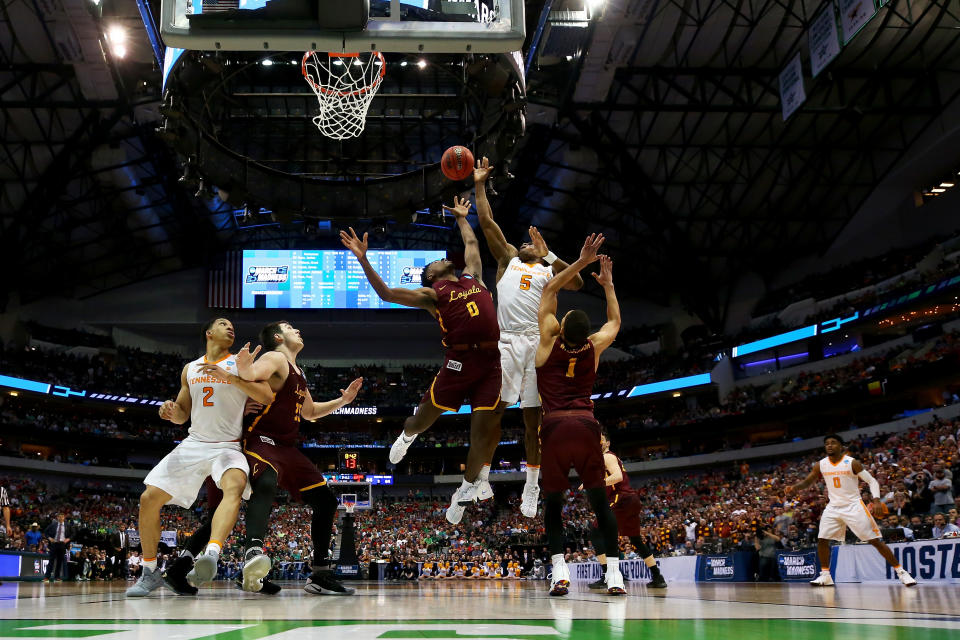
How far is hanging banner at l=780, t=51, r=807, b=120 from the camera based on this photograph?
20859 mm

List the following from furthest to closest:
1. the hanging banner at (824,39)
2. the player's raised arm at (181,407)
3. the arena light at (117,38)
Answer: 1. the arena light at (117,38)
2. the hanging banner at (824,39)
3. the player's raised arm at (181,407)

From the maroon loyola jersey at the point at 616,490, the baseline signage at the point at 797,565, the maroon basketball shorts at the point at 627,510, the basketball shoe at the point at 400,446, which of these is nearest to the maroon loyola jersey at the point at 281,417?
the basketball shoe at the point at 400,446

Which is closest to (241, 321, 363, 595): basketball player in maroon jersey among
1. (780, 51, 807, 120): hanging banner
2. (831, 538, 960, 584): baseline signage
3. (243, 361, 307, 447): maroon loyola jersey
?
(243, 361, 307, 447): maroon loyola jersey

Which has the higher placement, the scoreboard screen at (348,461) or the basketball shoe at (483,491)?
the scoreboard screen at (348,461)

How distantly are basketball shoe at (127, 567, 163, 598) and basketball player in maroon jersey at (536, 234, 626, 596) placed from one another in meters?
3.14

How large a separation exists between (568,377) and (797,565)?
1005 cm

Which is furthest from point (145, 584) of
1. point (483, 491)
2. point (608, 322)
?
point (608, 322)

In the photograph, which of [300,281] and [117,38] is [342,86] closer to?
[117,38]

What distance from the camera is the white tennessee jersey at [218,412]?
6285 millimetres

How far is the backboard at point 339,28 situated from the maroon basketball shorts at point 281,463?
3.12 metres

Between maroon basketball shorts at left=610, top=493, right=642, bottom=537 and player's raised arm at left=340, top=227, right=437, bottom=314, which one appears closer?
player's raised arm at left=340, top=227, right=437, bottom=314

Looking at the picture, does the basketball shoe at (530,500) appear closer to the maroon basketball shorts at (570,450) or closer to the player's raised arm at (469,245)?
the maroon basketball shorts at (570,450)

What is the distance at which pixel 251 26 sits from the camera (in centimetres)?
620

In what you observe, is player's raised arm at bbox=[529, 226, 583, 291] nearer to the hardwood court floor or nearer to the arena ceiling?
the hardwood court floor
